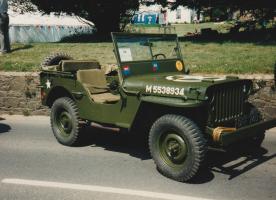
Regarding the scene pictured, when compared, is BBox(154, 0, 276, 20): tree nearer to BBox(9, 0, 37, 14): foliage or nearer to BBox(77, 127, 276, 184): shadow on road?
BBox(77, 127, 276, 184): shadow on road

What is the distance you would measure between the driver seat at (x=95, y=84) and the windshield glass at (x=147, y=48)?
0.76m

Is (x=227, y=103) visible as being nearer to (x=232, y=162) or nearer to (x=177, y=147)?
(x=177, y=147)

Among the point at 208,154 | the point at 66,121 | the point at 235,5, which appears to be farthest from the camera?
the point at 235,5

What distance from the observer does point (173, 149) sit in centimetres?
518

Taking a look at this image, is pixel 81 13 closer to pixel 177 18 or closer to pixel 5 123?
pixel 5 123

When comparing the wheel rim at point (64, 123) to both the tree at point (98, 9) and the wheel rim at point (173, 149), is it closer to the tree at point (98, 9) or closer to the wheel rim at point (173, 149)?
the wheel rim at point (173, 149)

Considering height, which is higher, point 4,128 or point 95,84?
point 95,84

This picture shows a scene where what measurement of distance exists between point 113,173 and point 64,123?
1.82 meters

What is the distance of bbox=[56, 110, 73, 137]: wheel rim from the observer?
6868 mm

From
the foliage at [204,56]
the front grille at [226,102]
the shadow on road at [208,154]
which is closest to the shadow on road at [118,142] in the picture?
the shadow on road at [208,154]

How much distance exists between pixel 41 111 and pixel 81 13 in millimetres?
14273

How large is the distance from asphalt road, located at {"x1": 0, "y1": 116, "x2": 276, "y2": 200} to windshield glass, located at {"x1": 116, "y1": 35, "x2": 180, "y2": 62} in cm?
147

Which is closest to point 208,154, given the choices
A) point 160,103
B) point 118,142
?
point 160,103

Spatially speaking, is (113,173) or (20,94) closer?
(113,173)
